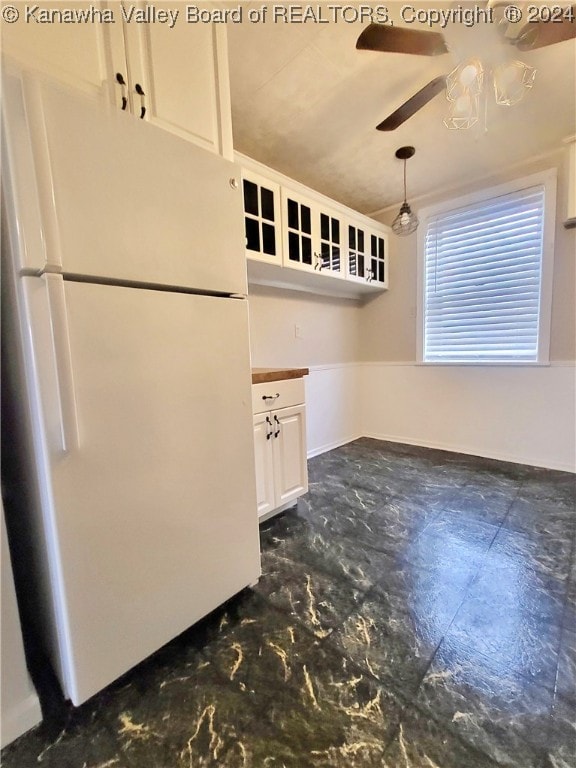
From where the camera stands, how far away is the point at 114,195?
0.92m

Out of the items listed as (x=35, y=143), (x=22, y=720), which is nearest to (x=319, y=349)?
(x=35, y=143)

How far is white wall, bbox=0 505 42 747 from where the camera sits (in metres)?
0.88

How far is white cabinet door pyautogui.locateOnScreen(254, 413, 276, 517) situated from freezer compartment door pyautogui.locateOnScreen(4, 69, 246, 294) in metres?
0.85

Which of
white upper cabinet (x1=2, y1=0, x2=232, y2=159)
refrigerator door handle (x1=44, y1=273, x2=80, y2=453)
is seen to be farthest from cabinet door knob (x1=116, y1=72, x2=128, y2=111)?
refrigerator door handle (x1=44, y1=273, x2=80, y2=453)

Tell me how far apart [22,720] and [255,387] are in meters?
1.38

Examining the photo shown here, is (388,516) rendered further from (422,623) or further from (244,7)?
(244,7)

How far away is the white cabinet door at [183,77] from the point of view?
3.93 feet

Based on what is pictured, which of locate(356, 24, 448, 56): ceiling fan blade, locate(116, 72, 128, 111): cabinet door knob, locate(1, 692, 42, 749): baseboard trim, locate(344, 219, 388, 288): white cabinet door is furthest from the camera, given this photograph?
locate(344, 219, 388, 288): white cabinet door

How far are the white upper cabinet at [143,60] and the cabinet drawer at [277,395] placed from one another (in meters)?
Answer: 1.12

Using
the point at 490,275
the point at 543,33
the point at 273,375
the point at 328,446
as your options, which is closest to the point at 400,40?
the point at 543,33

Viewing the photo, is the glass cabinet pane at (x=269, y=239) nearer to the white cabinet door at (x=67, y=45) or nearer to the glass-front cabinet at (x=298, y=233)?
the glass-front cabinet at (x=298, y=233)

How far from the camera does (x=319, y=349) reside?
3.30 meters

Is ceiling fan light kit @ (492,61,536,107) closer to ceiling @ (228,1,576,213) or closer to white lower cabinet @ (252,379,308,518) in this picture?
ceiling @ (228,1,576,213)

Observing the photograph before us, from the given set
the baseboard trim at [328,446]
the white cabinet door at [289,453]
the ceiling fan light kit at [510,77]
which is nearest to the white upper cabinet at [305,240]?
the white cabinet door at [289,453]
